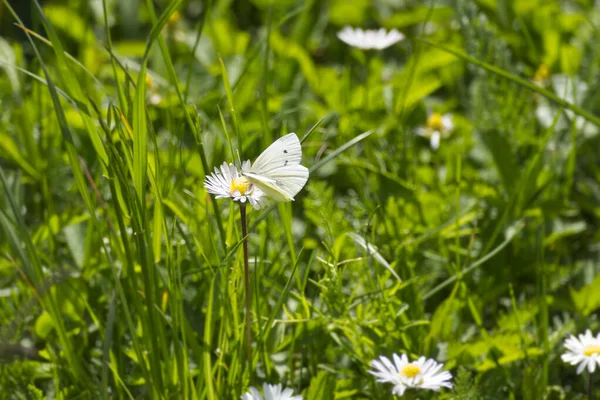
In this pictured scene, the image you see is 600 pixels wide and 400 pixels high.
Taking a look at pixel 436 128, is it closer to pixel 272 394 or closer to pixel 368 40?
pixel 368 40

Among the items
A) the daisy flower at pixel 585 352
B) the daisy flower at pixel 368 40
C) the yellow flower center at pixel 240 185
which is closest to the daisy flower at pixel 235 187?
the yellow flower center at pixel 240 185

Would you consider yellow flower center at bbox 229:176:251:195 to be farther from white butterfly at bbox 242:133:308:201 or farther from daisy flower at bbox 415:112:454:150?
daisy flower at bbox 415:112:454:150

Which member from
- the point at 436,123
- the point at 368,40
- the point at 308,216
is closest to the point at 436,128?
the point at 436,123

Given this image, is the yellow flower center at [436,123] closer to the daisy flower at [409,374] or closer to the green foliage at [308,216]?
the green foliage at [308,216]

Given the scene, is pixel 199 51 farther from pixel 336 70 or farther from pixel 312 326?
pixel 312 326

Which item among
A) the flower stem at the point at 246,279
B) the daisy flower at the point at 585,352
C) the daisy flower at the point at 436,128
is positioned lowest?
the daisy flower at the point at 585,352

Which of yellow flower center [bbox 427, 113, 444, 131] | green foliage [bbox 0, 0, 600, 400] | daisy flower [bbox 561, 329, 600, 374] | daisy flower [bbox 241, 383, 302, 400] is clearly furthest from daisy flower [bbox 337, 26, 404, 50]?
daisy flower [bbox 241, 383, 302, 400]
